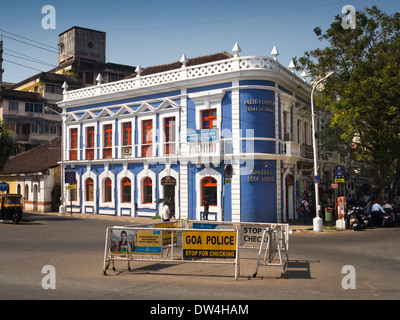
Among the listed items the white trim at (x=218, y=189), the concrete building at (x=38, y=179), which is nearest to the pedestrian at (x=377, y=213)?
the white trim at (x=218, y=189)

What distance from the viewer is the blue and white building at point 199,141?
24.4 meters

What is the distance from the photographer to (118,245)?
36.3 feet

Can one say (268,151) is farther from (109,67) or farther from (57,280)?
(109,67)

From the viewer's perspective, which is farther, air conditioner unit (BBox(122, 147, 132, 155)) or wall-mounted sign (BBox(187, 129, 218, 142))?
air conditioner unit (BBox(122, 147, 132, 155))

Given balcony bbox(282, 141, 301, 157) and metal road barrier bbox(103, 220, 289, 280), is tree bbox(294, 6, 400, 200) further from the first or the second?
metal road barrier bbox(103, 220, 289, 280)

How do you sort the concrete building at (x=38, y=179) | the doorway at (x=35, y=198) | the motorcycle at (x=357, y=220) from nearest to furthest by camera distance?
1. the motorcycle at (x=357, y=220)
2. the concrete building at (x=38, y=179)
3. the doorway at (x=35, y=198)

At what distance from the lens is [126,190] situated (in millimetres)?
30344

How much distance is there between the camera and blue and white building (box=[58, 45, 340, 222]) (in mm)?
24422

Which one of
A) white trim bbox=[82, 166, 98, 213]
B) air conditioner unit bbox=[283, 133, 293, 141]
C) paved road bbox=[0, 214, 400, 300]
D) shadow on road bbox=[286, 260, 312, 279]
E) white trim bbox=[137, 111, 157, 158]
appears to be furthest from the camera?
white trim bbox=[82, 166, 98, 213]

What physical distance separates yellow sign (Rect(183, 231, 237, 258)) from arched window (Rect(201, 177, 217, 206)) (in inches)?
592

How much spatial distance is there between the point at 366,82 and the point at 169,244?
684 inches

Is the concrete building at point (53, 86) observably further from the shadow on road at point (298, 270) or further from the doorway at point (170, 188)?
the shadow on road at point (298, 270)

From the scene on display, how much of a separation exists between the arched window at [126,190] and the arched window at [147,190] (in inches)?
58.5

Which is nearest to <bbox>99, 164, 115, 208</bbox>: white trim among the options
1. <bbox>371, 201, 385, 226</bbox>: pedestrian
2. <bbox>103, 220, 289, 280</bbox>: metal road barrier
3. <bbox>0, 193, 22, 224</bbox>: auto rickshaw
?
<bbox>0, 193, 22, 224</bbox>: auto rickshaw
